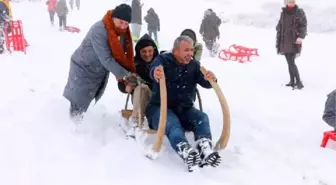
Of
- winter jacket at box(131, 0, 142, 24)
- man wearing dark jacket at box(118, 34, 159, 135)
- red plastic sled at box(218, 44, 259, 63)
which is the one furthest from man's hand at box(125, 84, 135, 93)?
winter jacket at box(131, 0, 142, 24)

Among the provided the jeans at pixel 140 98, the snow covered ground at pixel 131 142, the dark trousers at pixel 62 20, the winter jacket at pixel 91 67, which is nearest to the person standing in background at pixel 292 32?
the snow covered ground at pixel 131 142

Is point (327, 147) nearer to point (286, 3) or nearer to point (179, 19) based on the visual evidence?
point (286, 3)

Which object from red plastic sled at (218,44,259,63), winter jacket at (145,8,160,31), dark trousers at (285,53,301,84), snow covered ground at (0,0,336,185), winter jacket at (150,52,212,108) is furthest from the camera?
winter jacket at (145,8,160,31)

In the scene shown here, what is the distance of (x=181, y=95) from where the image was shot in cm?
441

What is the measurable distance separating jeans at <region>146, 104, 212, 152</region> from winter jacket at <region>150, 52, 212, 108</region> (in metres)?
0.09

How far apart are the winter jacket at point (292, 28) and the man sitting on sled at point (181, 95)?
12.2ft

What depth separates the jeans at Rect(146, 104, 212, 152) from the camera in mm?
3971

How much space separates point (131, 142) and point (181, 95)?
0.74 metres

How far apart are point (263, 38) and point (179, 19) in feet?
22.2

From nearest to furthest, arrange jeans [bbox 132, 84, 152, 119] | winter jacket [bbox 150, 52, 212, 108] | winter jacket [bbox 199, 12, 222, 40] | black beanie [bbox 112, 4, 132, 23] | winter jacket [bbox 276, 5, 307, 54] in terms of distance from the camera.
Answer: black beanie [bbox 112, 4, 132, 23] → winter jacket [bbox 150, 52, 212, 108] → jeans [bbox 132, 84, 152, 119] → winter jacket [bbox 276, 5, 307, 54] → winter jacket [bbox 199, 12, 222, 40]

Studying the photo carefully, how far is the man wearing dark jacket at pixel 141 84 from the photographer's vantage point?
4488 millimetres

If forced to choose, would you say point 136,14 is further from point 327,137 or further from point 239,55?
point 327,137

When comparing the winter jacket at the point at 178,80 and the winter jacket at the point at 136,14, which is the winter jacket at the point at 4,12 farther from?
the winter jacket at the point at 178,80

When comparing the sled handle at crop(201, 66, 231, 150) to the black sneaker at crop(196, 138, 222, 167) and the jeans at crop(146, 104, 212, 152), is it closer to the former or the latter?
the jeans at crop(146, 104, 212, 152)
